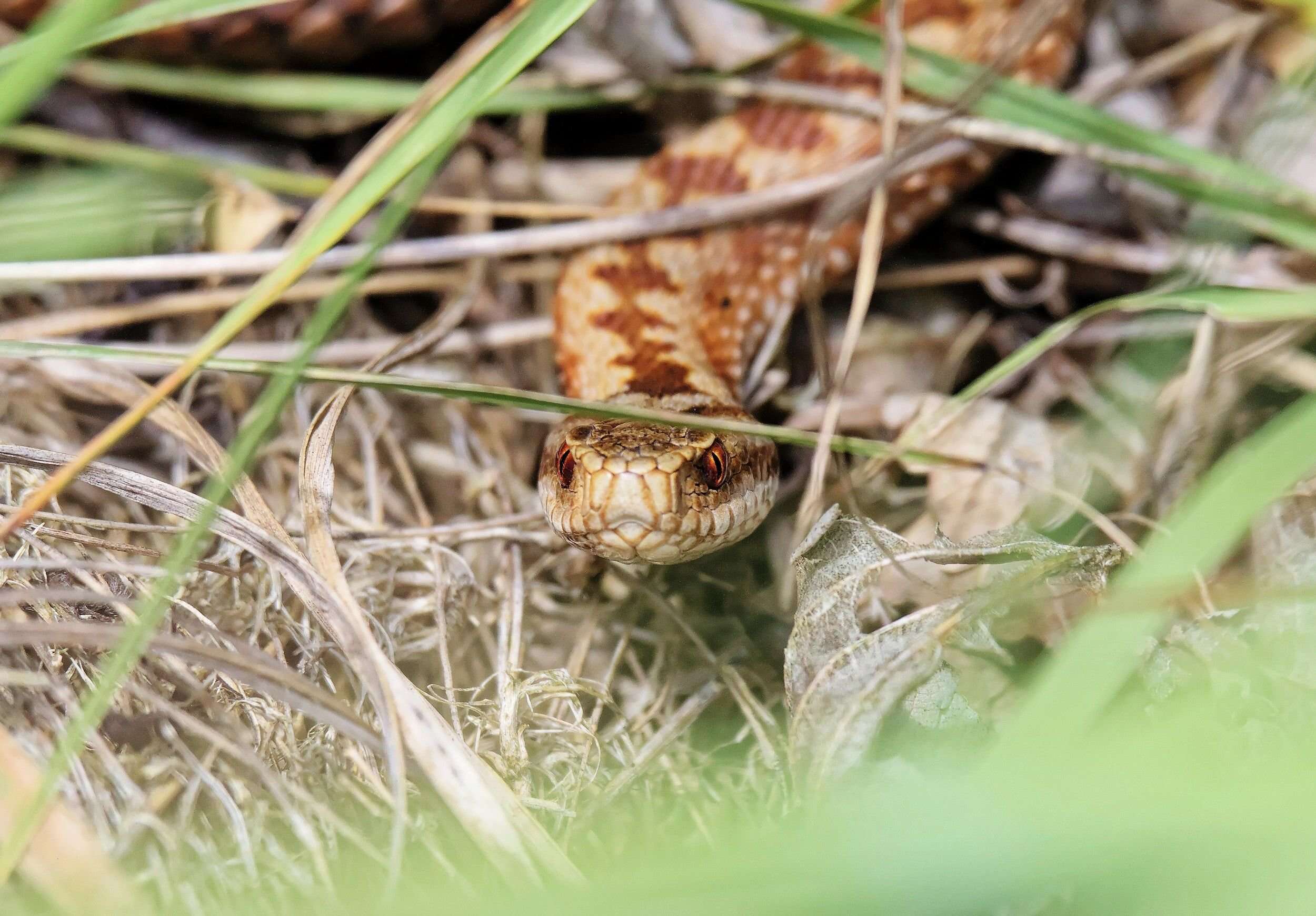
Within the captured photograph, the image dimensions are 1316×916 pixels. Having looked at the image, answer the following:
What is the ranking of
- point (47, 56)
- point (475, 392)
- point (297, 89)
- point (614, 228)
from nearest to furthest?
point (47, 56)
point (475, 392)
point (614, 228)
point (297, 89)

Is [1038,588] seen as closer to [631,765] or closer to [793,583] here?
[793,583]

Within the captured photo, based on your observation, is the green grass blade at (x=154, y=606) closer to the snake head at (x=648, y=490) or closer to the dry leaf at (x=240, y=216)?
the snake head at (x=648, y=490)

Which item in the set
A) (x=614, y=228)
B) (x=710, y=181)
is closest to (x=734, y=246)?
(x=710, y=181)

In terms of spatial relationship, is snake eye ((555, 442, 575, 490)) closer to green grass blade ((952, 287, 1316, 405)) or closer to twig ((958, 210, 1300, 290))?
green grass blade ((952, 287, 1316, 405))

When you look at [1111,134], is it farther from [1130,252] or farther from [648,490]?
[648,490]

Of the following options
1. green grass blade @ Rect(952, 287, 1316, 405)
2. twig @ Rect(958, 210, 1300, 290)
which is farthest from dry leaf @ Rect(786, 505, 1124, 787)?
twig @ Rect(958, 210, 1300, 290)

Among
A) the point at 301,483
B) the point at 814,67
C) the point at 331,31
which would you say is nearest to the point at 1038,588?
the point at 301,483
